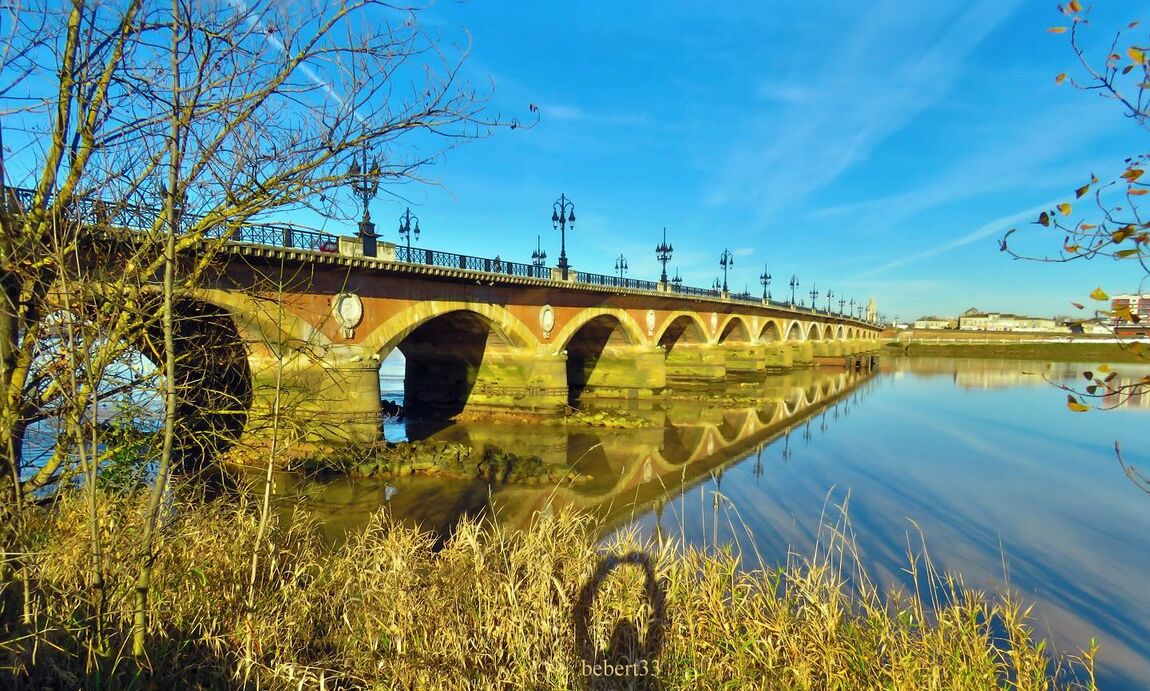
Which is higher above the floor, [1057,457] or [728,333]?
[728,333]

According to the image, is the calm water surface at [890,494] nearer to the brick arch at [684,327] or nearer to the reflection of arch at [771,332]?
the brick arch at [684,327]

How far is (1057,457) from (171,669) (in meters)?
27.3

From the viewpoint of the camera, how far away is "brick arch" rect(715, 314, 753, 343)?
50.3 meters

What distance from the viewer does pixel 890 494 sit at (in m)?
16.0

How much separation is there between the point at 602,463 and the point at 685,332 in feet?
92.1

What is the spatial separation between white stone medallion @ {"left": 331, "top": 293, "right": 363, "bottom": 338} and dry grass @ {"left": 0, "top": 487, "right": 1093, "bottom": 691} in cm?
1274

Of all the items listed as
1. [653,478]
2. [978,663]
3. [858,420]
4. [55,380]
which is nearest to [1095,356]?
[858,420]

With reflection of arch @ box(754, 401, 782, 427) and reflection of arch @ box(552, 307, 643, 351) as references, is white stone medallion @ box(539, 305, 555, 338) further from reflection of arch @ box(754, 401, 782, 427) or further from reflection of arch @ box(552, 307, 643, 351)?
reflection of arch @ box(754, 401, 782, 427)

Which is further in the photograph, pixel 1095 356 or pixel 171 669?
pixel 1095 356

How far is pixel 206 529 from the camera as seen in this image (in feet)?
18.9

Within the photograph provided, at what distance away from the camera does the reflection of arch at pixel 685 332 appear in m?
43.4

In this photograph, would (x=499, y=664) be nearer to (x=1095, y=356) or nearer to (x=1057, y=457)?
(x=1057, y=457)

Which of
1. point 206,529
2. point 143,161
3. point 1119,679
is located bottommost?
point 1119,679

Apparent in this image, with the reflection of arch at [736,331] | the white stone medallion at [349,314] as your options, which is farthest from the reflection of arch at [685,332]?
the white stone medallion at [349,314]
